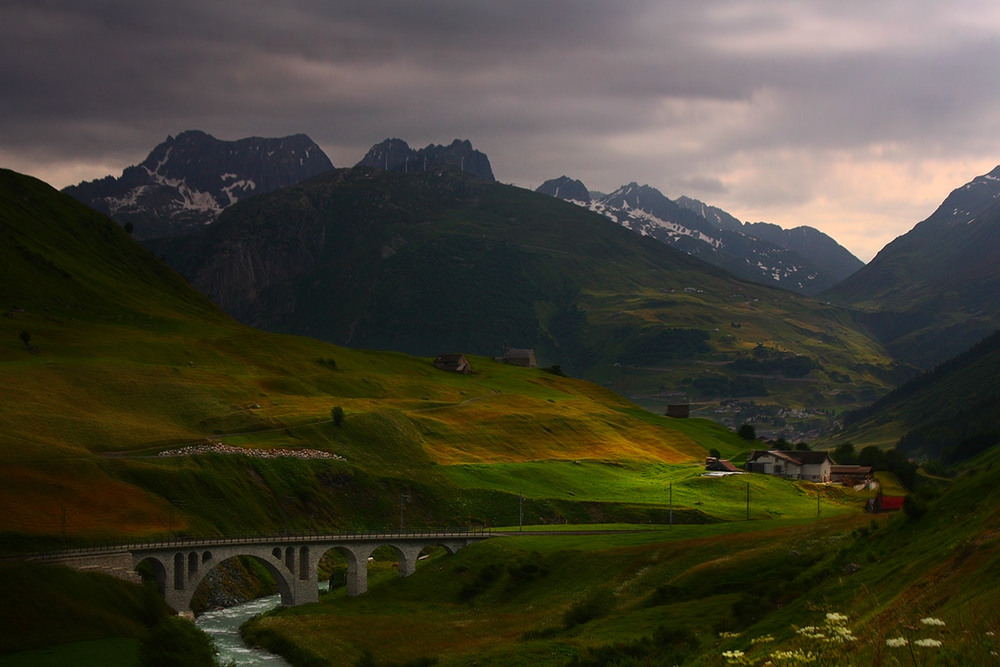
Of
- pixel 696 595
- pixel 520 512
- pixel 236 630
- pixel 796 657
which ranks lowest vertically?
pixel 236 630

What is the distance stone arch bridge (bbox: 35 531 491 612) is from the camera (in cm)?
10475

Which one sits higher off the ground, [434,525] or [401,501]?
[401,501]

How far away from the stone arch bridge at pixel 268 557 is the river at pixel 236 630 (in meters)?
3.79

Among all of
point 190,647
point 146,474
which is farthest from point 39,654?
point 146,474

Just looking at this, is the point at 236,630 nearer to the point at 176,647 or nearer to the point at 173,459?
the point at 176,647

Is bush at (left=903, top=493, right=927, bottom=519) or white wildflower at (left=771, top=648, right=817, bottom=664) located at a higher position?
white wildflower at (left=771, top=648, right=817, bottom=664)

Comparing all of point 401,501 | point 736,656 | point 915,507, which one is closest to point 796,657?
point 736,656

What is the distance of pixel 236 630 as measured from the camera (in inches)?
4291

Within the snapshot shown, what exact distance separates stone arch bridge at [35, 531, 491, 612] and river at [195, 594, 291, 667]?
Answer: 12.5 feet

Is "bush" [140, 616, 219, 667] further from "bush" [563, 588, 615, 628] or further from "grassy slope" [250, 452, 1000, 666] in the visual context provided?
"bush" [563, 588, 615, 628]

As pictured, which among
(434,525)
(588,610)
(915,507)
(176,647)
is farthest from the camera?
(434,525)

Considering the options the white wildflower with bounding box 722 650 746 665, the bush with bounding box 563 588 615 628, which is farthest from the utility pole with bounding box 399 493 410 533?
the white wildflower with bounding box 722 650 746 665

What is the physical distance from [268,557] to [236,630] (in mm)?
12250

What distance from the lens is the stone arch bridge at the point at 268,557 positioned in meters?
105
